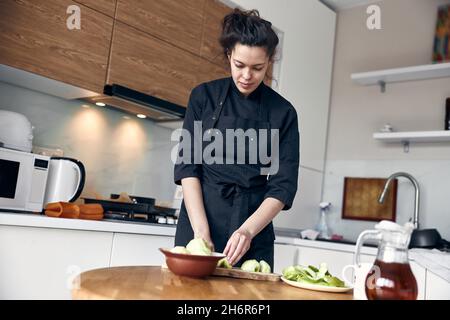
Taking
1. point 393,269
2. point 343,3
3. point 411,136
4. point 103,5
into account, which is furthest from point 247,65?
point 343,3

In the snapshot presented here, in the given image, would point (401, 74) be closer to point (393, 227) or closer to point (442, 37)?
point (442, 37)

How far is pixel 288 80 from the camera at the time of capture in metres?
3.22

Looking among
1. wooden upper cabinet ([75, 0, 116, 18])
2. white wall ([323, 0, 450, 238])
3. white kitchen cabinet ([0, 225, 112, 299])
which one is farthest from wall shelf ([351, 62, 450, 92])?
white kitchen cabinet ([0, 225, 112, 299])

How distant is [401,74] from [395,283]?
98.9 inches

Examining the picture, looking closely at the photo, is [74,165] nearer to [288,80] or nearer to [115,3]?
[115,3]

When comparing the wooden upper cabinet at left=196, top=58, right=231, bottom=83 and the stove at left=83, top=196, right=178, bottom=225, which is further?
the wooden upper cabinet at left=196, top=58, right=231, bottom=83

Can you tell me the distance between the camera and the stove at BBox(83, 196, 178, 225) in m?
2.15

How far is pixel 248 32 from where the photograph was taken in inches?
54.4

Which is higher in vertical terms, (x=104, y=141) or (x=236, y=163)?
(x=104, y=141)

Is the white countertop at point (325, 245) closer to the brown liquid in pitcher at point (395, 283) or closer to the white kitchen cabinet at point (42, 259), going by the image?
the white kitchen cabinet at point (42, 259)

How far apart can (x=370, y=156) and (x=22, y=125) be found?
2.22 metres

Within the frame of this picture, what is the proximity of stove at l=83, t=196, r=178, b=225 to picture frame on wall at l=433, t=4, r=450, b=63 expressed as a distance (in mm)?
1920

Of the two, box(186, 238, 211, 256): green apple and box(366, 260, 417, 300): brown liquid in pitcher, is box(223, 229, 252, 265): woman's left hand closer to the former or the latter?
box(186, 238, 211, 256): green apple
